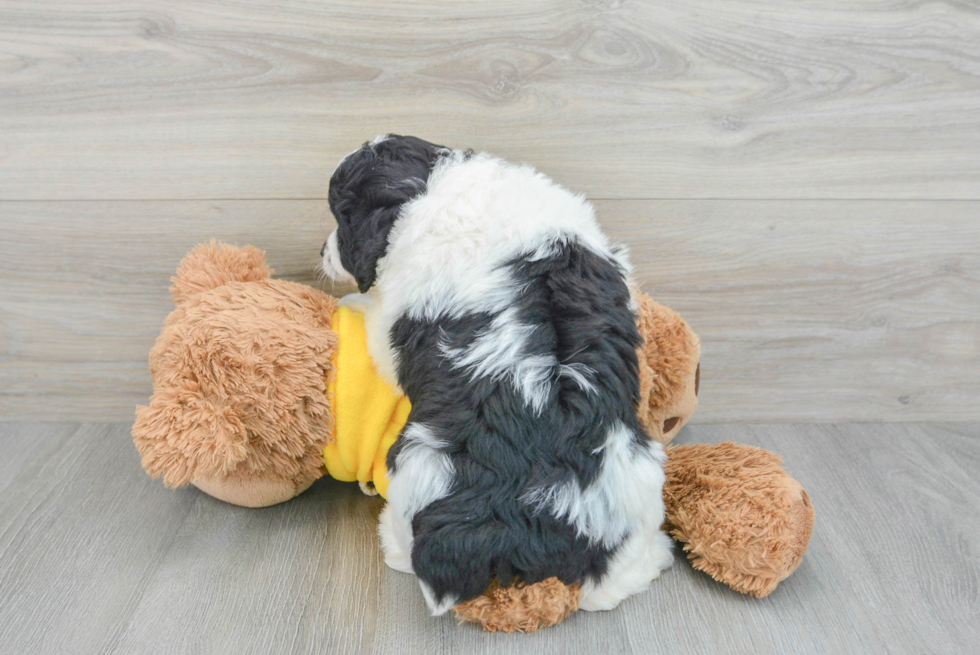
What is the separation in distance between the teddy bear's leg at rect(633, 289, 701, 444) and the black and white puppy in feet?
0.64

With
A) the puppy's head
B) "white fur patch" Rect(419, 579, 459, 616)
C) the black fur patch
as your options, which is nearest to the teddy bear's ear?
the puppy's head

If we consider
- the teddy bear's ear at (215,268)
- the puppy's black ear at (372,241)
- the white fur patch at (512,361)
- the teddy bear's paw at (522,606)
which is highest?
the puppy's black ear at (372,241)

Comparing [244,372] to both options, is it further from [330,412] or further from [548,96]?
[548,96]

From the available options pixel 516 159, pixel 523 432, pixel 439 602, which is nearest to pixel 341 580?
pixel 439 602

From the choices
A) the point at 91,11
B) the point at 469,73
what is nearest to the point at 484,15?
the point at 469,73

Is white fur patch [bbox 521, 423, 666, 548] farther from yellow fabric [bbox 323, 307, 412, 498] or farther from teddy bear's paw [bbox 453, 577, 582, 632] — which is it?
yellow fabric [bbox 323, 307, 412, 498]

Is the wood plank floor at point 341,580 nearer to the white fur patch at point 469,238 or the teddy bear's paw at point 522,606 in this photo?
the teddy bear's paw at point 522,606

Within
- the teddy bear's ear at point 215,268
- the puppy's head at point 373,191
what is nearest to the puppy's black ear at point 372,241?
the puppy's head at point 373,191

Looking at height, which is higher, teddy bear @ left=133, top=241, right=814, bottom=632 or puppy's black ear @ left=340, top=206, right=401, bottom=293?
puppy's black ear @ left=340, top=206, right=401, bottom=293

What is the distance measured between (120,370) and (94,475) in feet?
0.64

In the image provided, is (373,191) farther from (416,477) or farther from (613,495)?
(613,495)

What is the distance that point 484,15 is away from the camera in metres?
1.00

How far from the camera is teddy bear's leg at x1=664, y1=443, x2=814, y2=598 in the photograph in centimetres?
83

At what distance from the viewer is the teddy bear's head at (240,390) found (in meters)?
0.83
